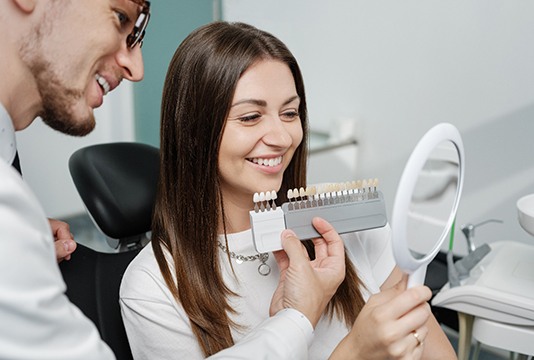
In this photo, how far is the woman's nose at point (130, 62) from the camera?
2.82 feet

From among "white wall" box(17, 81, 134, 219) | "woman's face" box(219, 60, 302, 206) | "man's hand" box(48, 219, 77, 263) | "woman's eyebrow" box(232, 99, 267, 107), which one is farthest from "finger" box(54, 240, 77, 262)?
"white wall" box(17, 81, 134, 219)

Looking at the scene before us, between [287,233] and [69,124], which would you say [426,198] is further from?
[69,124]

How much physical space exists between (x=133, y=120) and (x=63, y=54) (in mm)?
A: 1834

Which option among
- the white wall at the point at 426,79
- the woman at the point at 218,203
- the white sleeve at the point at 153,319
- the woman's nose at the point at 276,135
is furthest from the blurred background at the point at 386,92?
the white sleeve at the point at 153,319

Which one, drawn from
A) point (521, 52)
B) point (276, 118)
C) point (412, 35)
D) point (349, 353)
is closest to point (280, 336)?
point (349, 353)

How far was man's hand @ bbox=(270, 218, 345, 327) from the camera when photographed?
0.92 meters

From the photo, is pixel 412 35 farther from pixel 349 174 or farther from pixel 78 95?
pixel 78 95

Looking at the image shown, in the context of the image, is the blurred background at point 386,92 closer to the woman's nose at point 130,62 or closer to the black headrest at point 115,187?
the black headrest at point 115,187

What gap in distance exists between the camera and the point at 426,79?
7.74 ft

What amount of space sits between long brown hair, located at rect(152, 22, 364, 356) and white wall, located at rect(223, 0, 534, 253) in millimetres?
1277

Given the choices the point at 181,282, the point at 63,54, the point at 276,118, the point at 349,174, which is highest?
the point at 63,54

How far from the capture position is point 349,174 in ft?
9.00

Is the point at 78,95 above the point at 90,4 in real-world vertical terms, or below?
below

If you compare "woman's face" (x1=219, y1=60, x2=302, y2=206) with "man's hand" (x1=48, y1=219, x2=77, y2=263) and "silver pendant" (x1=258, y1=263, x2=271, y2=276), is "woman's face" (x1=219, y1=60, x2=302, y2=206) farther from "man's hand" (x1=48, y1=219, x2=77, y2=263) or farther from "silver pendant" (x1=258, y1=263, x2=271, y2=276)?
"man's hand" (x1=48, y1=219, x2=77, y2=263)
